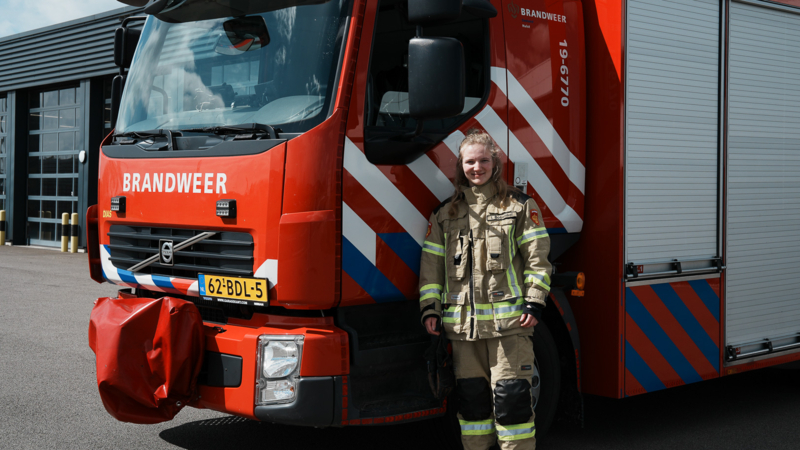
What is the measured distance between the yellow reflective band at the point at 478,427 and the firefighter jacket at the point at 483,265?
45 centimetres

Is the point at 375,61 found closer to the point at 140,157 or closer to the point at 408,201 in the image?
the point at 408,201

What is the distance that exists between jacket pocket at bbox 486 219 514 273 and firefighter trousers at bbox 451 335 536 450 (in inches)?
14.2

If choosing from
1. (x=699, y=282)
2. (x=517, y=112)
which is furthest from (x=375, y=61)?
(x=699, y=282)

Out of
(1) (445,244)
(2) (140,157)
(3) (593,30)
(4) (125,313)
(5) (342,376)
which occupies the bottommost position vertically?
(5) (342,376)

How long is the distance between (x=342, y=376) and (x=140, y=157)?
1.59 metres

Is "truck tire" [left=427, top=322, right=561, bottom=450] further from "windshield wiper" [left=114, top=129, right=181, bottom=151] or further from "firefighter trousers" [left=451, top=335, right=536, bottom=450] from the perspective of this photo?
"windshield wiper" [left=114, top=129, right=181, bottom=151]

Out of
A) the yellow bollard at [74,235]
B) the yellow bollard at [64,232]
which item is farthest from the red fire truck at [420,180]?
the yellow bollard at [64,232]

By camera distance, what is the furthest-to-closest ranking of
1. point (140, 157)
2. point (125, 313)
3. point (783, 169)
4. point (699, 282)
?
point (783, 169) → point (699, 282) → point (140, 157) → point (125, 313)

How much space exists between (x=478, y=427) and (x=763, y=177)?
276 centimetres

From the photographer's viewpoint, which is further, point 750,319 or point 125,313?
point 750,319

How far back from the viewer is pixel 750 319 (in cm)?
505

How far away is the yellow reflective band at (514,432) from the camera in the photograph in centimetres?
373

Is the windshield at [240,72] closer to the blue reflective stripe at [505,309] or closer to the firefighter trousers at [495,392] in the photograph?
the blue reflective stripe at [505,309]

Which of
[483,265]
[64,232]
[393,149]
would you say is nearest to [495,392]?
[483,265]
